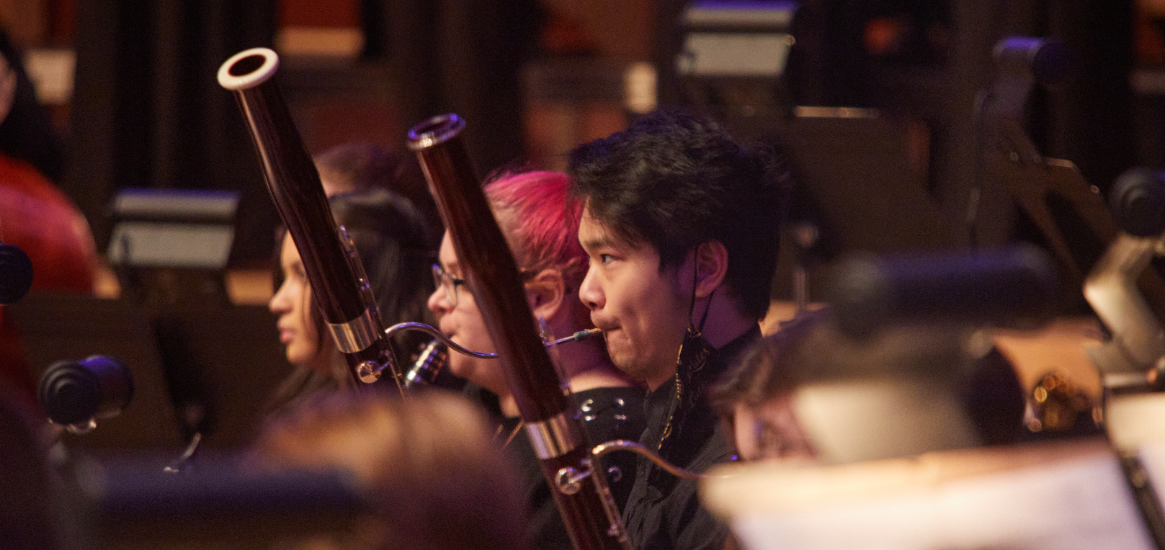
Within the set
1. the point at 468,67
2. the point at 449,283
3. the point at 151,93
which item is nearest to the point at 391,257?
the point at 449,283

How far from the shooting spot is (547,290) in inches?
57.5

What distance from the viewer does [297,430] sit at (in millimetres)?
594

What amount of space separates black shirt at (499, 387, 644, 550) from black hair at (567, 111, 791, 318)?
0.65 ft

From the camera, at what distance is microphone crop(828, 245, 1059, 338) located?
555mm

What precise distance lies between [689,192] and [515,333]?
32 cm

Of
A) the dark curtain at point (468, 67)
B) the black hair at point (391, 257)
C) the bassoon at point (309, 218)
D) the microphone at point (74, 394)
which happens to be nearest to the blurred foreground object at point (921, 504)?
the bassoon at point (309, 218)

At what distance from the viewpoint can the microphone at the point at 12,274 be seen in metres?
1.12

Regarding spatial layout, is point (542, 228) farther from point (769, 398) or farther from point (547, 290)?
point (769, 398)

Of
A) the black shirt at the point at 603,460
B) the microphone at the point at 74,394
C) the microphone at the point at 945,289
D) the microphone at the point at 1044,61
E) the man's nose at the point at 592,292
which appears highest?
the microphone at the point at 945,289

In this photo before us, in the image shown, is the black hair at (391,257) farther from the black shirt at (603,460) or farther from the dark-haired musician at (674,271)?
the dark-haired musician at (674,271)

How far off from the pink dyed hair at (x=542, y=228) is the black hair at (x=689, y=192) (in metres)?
0.19

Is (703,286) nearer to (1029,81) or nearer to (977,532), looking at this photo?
(977,532)

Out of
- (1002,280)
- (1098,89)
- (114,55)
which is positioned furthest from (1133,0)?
(114,55)

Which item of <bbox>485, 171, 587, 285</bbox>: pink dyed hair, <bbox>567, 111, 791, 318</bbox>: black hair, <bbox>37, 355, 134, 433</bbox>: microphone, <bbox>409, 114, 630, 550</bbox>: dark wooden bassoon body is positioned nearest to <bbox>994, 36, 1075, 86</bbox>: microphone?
<bbox>567, 111, 791, 318</bbox>: black hair
